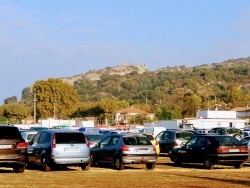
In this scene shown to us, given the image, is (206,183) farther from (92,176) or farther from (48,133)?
(48,133)

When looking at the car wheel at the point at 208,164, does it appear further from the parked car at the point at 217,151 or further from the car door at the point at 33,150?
the car door at the point at 33,150

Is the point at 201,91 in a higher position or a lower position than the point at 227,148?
higher

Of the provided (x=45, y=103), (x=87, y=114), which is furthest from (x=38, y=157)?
(x=87, y=114)

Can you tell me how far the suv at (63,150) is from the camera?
73.7 ft

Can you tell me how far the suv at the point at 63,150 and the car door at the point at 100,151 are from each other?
2166 millimetres

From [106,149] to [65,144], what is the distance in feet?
9.48

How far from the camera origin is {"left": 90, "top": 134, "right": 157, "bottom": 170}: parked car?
23625 mm

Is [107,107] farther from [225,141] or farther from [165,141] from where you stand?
[225,141]

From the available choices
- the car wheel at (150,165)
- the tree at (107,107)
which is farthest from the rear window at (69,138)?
the tree at (107,107)

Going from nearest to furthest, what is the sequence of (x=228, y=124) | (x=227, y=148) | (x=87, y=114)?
1. (x=227, y=148)
2. (x=228, y=124)
3. (x=87, y=114)

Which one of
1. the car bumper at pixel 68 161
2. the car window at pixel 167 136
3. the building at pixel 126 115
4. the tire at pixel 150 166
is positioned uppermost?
the building at pixel 126 115

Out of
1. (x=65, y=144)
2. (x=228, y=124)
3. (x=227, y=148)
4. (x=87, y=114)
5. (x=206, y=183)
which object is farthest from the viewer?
(x=87, y=114)

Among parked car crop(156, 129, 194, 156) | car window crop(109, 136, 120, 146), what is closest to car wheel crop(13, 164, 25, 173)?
car window crop(109, 136, 120, 146)

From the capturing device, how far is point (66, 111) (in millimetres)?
121062
